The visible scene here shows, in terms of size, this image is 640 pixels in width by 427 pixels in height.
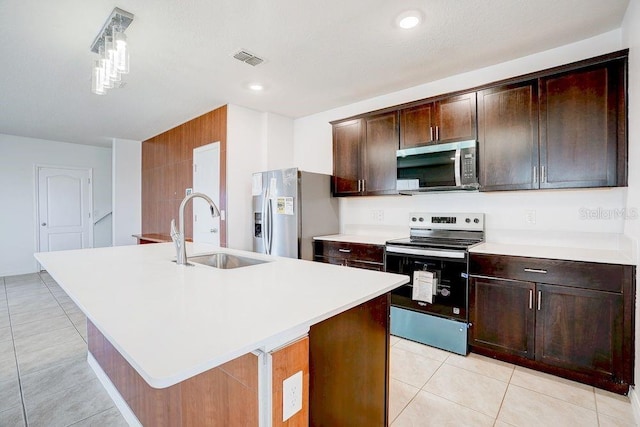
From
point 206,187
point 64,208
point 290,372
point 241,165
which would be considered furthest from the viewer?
point 64,208

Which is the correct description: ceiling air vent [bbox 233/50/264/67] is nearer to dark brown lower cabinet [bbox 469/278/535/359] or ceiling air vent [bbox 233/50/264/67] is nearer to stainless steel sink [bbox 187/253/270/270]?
stainless steel sink [bbox 187/253/270/270]

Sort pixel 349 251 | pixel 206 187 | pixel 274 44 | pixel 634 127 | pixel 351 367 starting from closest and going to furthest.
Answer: pixel 351 367 < pixel 634 127 < pixel 274 44 < pixel 349 251 < pixel 206 187

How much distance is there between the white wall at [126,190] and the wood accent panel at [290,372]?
5.81 m

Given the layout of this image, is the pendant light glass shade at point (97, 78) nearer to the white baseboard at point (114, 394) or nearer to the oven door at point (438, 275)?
the white baseboard at point (114, 394)

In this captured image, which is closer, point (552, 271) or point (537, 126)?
point (552, 271)

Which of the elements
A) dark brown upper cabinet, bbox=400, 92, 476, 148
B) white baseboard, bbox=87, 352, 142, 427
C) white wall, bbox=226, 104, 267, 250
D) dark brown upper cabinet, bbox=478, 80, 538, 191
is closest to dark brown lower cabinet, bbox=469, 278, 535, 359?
dark brown upper cabinet, bbox=478, 80, 538, 191

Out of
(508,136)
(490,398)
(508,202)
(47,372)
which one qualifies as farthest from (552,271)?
(47,372)

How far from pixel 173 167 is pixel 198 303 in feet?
14.4

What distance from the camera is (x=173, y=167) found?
4.92 metres

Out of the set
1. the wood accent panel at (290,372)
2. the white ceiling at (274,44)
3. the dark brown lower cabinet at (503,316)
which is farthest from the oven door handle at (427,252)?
the wood accent panel at (290,372)

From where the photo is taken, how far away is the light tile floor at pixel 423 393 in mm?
1782

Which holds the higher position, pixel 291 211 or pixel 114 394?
pixel 291 211

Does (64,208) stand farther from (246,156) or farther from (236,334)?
(236,334)

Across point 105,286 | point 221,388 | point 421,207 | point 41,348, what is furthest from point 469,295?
point 41,348
